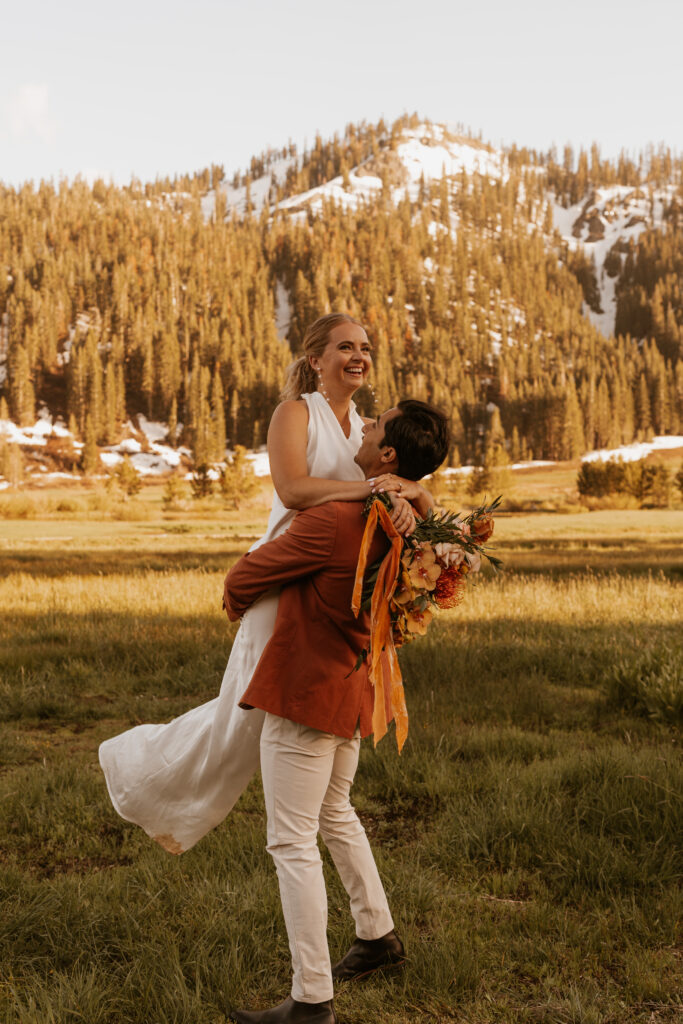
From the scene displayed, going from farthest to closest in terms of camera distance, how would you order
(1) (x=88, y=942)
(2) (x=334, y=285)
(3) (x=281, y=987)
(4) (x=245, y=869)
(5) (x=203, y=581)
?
(2) (x=334, y=285), (5) (x=203, y=581), (4) (x=245, y=869), (1) (x=88, y=942), (3) (x=281, y=987)

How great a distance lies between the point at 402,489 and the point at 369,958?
1.75m

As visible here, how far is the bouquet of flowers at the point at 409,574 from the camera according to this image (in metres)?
2.36

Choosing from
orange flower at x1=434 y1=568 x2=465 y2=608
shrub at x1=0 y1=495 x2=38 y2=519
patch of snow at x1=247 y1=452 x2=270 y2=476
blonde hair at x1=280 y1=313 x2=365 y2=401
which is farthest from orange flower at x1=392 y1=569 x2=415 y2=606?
patch of snow at x1=247 y1=452 x2=270 y2=476

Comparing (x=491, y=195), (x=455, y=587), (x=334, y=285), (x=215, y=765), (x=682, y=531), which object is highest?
(x=491, y=195)

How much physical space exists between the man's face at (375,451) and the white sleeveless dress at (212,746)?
103 mm

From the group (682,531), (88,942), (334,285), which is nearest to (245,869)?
(88,942)

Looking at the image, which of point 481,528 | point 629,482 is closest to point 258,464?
point 629,482

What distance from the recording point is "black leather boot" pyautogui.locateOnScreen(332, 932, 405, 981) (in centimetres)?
281

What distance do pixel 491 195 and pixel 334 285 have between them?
59.4 metres

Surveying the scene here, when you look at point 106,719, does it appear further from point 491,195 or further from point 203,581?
point 491,195

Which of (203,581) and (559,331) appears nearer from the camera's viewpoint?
(203,581)

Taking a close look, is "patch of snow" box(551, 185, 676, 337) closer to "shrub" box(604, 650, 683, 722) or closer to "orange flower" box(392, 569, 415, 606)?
"shrub" box(604, 650, 683, 722)

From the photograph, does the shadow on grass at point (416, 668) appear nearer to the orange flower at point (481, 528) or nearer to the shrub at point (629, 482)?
the orange flower at point (481, 528)

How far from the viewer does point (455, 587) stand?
2.48 meters
